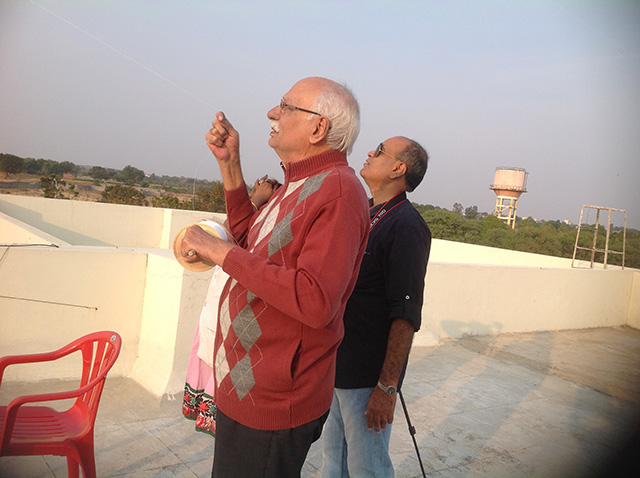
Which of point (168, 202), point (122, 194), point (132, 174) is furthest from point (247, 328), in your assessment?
point (132, 174)

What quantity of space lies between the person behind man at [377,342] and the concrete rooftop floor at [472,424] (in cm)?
96

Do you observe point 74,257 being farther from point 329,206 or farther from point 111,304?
point 329,206

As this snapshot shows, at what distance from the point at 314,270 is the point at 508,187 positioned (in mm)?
40680

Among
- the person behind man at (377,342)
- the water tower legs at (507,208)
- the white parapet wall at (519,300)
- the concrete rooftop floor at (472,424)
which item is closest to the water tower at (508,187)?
the water tower legs at (507,208)

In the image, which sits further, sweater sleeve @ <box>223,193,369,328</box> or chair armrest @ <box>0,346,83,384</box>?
chair armrest @ <box>0,346,83,384</box>

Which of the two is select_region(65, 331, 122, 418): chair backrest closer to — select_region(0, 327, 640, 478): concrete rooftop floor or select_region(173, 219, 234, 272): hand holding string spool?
select_region(0, 327, 640, 478): concrete rooftop floor

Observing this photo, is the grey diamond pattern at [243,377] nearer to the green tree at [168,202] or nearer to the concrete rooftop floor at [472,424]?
the concrete rooftop floor at [472,424]

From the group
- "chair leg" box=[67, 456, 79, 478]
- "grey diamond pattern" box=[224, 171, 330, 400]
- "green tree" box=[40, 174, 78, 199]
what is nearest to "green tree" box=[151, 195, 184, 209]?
"green tree" box=[40, 174, 78, 199]

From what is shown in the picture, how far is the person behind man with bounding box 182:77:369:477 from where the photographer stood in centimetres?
148

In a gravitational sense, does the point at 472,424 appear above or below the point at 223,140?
below

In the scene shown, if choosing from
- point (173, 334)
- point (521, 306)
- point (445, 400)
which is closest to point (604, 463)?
point (445, 400)

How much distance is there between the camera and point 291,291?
Answer: 1.44 m

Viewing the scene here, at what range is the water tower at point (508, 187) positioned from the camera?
39344 mm

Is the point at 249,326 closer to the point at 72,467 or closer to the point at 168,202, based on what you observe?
the point at 72,467
